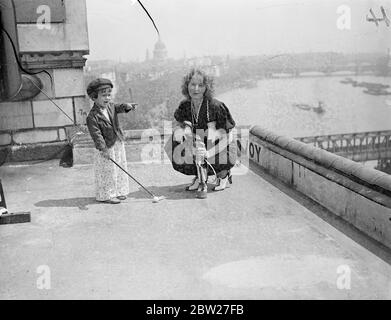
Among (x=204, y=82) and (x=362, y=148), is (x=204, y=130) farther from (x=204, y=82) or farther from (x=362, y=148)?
(x=362, y=148)

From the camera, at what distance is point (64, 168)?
6961 mm

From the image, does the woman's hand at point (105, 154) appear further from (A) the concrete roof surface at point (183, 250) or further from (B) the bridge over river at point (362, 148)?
(B) the bridge over river at point (362, 148)

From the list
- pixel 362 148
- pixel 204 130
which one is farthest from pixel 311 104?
pixel 204 130

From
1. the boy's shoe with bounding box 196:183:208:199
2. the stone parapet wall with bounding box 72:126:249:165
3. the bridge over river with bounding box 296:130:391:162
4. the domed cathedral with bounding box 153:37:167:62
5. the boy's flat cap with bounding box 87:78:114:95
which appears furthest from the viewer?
the bridge over river with bounding box 296:130:391:162

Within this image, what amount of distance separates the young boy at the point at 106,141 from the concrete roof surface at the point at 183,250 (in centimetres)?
18

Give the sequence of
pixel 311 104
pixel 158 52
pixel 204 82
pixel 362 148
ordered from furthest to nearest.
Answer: pixel 311 104 → pixel 362 148 → pixel 158 52 → pixel 204 82

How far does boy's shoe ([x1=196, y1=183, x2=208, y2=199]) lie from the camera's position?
5407 mm

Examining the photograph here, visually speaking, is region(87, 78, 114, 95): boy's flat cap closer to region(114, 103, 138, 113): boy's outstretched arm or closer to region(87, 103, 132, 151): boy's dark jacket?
region(87, 103, 132, 151): boy's dark jacket

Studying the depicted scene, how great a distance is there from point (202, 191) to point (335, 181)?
160 cm

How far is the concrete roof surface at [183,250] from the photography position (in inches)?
128

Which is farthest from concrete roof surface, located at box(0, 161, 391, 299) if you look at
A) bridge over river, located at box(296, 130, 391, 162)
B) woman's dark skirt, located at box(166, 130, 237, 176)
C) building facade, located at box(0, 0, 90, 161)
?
bridge over river, located at box(296, 130, 391, 162)

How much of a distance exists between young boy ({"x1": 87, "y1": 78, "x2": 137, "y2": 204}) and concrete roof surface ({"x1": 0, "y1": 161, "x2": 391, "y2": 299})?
0.18m

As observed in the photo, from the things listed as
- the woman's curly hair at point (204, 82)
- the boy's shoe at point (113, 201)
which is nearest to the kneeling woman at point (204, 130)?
the woman's curly hair at point (204, 82)

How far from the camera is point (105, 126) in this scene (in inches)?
203
